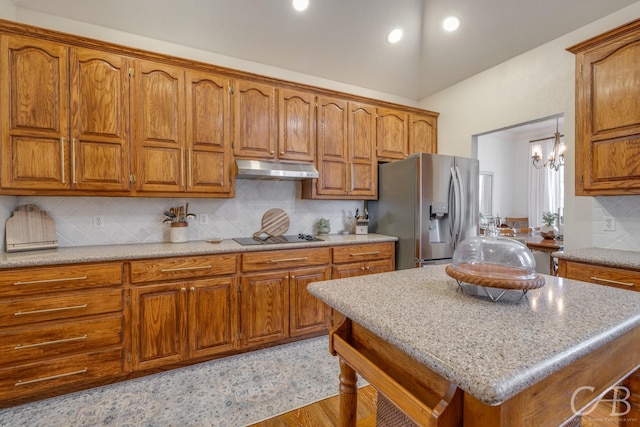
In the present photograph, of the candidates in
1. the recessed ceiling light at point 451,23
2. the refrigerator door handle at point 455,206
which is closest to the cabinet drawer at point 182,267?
the refrigerator door handle at point 455,206

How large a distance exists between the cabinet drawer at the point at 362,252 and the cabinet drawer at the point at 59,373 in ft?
6.05

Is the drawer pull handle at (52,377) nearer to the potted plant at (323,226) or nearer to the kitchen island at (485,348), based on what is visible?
the kitchen island at (485,348)

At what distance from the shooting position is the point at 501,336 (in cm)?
73

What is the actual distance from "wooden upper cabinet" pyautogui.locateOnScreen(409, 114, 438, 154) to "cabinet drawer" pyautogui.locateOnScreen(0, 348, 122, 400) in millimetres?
3500

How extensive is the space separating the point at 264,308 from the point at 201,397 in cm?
76

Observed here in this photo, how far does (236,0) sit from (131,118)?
1.34m

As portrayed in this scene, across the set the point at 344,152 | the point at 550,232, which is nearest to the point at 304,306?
the point at 344,152

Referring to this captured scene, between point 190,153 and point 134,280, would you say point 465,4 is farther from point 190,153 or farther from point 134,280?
point 134,280

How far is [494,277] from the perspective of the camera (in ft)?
3.17

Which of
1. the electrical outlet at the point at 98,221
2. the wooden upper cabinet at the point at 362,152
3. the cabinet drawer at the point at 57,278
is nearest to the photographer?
the cabinet drawer at the point at 57,278

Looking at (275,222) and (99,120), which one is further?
(275,222)

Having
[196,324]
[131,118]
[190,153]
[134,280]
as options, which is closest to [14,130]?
[131,118]

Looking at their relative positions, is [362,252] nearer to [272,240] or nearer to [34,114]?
[272,240]

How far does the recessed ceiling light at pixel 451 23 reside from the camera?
9.57 feet
